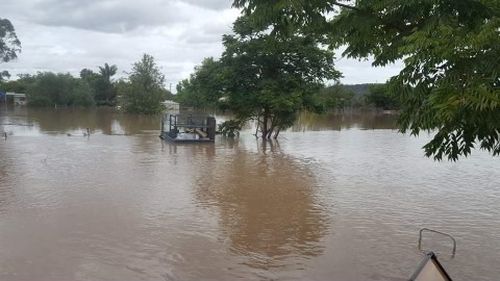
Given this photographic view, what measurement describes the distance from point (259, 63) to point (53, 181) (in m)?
14.6

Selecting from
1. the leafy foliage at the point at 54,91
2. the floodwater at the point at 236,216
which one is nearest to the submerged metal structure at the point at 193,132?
the floodwater at the point at 236,216

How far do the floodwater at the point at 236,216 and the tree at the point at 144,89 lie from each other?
32978mm

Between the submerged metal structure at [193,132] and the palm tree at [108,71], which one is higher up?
the palm tree at [108,71]

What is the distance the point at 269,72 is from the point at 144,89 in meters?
29.4

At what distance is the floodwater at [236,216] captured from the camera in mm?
7395

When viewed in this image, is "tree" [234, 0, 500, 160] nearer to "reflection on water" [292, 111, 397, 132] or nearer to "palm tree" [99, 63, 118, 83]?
"reflection on water" [292, 111, 397, 132]

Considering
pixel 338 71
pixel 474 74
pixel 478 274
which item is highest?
pixel 338 71

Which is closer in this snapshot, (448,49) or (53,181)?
(448,49)

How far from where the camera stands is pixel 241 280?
6855 mm

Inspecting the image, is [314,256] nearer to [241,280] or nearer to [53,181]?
[241,280]

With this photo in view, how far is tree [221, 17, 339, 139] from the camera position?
81.9 feet

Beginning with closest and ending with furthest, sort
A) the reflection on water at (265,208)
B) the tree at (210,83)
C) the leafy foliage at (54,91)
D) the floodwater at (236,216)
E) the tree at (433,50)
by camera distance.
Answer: the tree at (433,50), the floodwater at (236,216), the reflection on water at (265,208), the tree at (210,83), the leafy foliage at (54,91)

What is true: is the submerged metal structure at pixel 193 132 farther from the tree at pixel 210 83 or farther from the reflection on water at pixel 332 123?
the reflection on water at pixel 332 123

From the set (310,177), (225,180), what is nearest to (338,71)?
(310,177)
